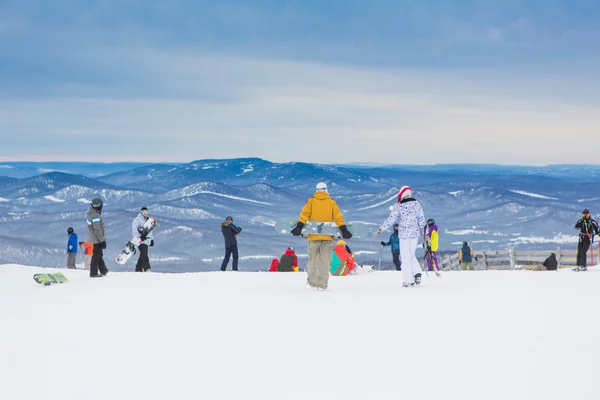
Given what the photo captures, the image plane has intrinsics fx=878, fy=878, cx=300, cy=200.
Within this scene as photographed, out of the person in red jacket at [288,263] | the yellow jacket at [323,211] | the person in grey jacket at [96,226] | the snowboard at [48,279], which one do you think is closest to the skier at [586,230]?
the person in red jacket at [288,263]

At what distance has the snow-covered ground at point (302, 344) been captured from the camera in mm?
7582

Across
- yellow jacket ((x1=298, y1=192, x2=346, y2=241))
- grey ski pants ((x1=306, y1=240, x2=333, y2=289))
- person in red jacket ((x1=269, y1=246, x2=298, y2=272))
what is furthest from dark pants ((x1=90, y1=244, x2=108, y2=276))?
yellow jacket ((x1=298, y1=192, x2=346, y2=241))

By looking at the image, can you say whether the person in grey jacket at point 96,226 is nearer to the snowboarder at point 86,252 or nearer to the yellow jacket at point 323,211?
the yellow jacket at point 323,211

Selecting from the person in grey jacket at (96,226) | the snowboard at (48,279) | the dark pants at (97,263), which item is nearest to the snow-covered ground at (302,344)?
the snowboard at (48,279)

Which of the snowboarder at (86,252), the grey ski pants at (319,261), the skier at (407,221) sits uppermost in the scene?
the skier at (407,221)

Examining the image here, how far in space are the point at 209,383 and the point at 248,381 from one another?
0.35 meters

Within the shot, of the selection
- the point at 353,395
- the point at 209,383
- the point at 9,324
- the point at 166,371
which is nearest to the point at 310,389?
the point at 353,395

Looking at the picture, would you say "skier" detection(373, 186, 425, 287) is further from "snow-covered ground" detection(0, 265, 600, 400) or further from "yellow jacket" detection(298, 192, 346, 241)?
"yellow jacket" detection(298, 192, 346, 241)

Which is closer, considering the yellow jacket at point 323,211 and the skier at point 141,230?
the yellow jacket at point 323,211

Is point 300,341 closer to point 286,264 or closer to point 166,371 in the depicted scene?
point 166,371

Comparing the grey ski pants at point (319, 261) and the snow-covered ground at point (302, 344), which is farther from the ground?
the grey ski pants at point (319, 261)

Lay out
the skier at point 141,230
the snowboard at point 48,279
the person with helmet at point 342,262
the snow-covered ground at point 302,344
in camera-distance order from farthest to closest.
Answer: the skier at point 141,230 → the person with helmet at point 342,262 → the snowboard at point 48,279 → the snow-covered ground at point 302,344

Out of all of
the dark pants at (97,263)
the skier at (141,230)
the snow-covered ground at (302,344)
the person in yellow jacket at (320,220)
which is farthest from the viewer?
the skier at (141,230)

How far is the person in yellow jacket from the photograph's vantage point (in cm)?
1426
